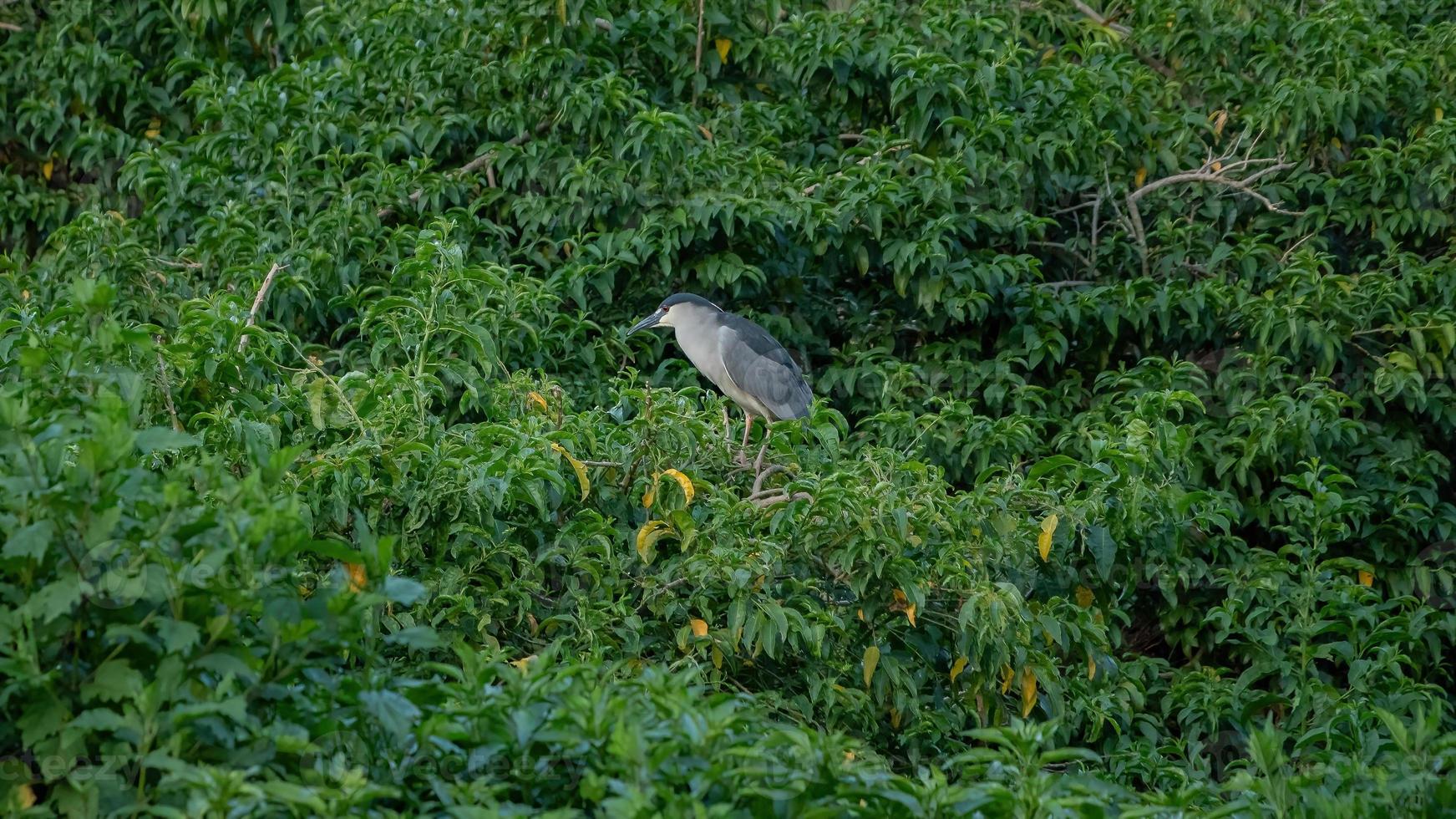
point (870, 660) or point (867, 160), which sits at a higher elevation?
point (867, 160)

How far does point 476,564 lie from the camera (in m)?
4.12

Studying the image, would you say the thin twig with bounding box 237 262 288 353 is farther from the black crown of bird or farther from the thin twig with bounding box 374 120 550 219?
the black crown of bird

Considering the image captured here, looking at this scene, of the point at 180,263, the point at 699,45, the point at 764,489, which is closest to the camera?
the point at 764,489

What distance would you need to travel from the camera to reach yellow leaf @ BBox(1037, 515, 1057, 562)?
Result: 182 inches

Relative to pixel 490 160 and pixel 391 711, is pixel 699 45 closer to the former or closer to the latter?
pixel 490 160

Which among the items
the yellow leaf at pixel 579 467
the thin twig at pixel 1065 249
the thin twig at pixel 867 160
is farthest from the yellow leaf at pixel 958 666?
the thin twig at pixel 1065 249

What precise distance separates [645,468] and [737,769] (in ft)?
7.01

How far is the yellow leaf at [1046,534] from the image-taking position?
4.61 meters

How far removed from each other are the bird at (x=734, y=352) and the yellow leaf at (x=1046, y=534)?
192cm

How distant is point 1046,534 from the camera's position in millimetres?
4633

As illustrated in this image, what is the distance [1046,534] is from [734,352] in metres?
2.24

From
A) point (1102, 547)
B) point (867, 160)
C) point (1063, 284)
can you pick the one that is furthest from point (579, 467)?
point (1063, 284)

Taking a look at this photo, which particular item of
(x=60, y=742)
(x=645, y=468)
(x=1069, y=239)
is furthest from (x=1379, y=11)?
(x=60, y=742)

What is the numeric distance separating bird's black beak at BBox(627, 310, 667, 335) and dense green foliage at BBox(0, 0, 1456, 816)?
3.0 inches
